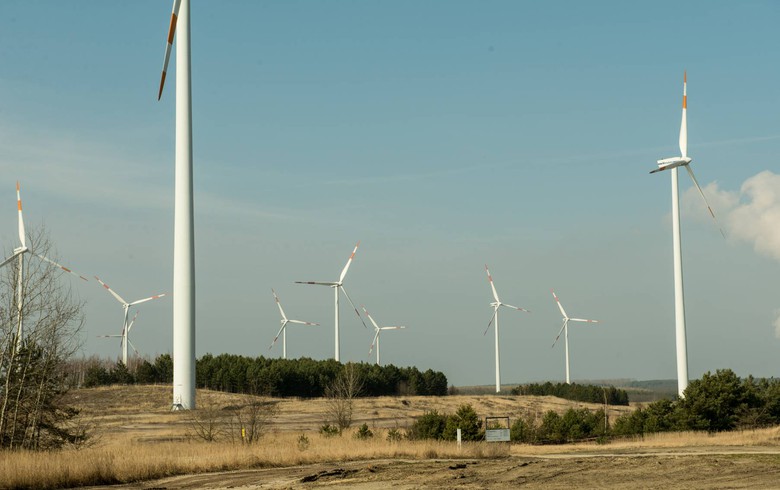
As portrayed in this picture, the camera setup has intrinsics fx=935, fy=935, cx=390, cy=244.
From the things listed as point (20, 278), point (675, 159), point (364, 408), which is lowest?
point (364, 408)

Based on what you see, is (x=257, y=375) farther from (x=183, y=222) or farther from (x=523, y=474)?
(x=523, y=474)

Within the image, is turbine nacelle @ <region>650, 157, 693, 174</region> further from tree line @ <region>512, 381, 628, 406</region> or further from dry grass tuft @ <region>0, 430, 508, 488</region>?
tree line @ <region>512, 381, 628, 406</region>

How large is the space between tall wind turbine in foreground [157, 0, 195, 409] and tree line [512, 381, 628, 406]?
7596cm

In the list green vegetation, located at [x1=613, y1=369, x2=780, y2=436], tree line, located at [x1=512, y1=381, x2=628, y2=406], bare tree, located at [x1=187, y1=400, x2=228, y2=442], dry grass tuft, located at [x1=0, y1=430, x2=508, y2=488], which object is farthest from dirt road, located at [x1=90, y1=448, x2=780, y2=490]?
tree line, located at [x1=512, y1=381, x2=628, y2=406]

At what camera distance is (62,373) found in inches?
1649

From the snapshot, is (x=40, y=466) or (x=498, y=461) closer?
(x=40, y=466)

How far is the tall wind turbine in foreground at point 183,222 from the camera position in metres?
67.8

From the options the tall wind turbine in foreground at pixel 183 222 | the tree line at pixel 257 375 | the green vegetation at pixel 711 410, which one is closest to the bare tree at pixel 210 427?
the tall wind turbine in foreground at pixel 183 222

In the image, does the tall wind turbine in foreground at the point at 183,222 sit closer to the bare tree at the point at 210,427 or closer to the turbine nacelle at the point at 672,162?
the bare tree at the point at 210,427

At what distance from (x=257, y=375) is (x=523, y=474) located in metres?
80.7

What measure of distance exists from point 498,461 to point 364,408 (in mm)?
55330

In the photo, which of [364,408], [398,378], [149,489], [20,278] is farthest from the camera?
[398,378]

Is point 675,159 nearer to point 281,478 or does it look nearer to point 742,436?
point 742,436

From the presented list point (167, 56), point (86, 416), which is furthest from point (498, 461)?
point (86, 416)
